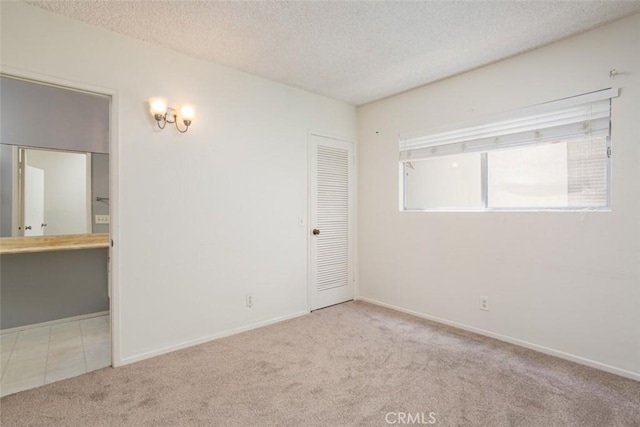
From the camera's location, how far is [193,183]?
288cm

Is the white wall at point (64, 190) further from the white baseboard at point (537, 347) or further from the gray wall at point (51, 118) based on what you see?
the white baseboard at point (537, 347)

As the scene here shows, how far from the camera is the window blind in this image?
245cm

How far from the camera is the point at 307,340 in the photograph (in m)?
2.95

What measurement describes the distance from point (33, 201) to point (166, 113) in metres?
2.09

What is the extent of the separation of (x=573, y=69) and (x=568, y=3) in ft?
1.96

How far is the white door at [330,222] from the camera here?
3.82 m

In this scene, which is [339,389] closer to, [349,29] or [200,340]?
[200,340]

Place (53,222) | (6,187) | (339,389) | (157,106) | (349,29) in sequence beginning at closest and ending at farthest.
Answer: (339,389), (349,29), (157,106), (6,187), (53,222)

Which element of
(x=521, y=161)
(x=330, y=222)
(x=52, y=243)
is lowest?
(x=52, y=243)

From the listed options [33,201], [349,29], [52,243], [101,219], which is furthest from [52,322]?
[349,29]

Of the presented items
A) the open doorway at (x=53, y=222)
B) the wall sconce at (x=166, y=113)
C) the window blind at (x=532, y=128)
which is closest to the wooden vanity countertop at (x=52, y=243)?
the open doorway at (x=53, y=222)

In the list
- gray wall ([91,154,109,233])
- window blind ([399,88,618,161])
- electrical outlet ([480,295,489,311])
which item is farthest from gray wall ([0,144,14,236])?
electrical outlet ([480,295,489,311])

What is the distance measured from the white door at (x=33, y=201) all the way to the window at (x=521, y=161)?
4.09m

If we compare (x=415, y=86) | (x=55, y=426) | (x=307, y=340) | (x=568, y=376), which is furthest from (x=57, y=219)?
(x=568, y=376)
